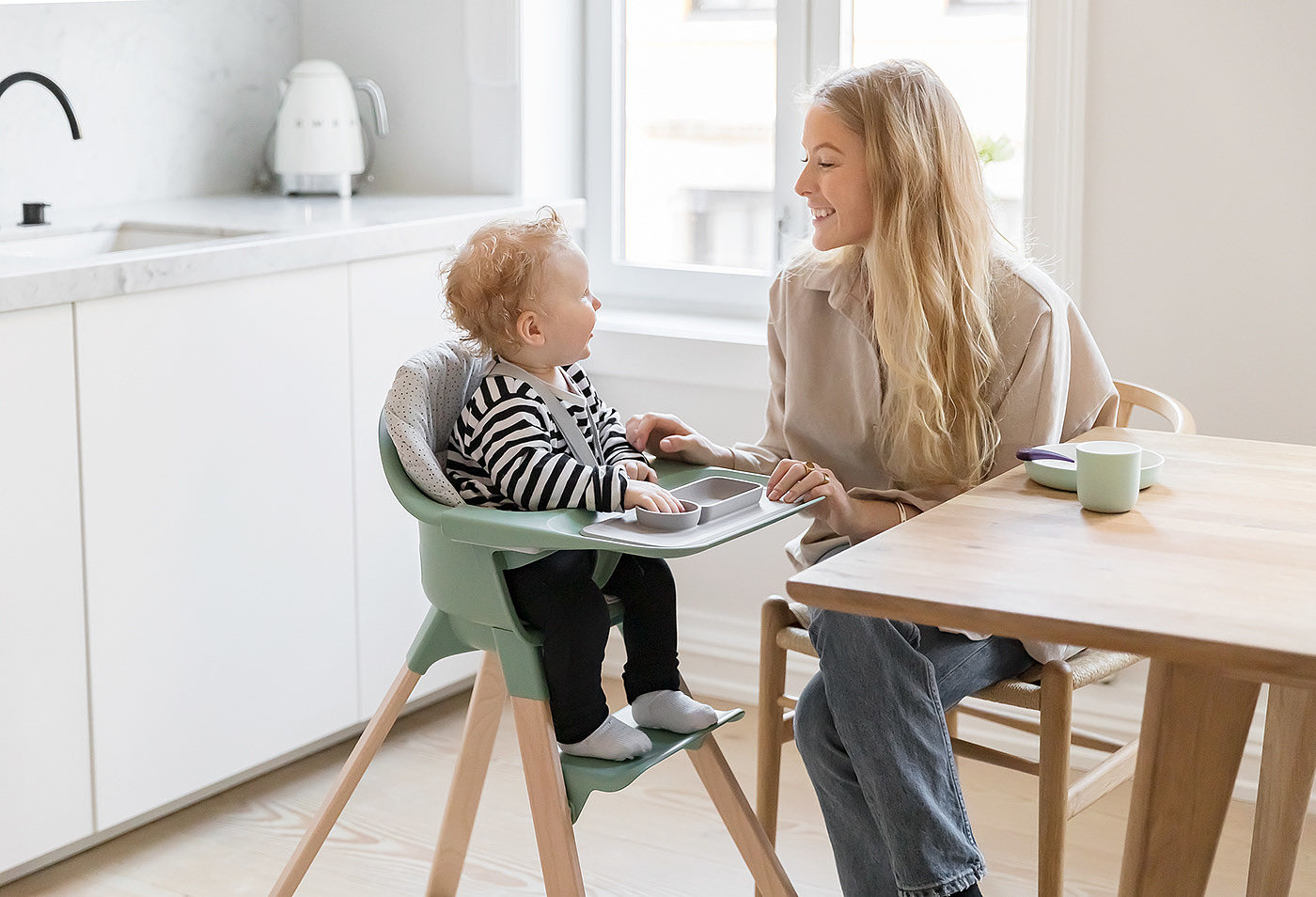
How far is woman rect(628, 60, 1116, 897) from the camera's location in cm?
162

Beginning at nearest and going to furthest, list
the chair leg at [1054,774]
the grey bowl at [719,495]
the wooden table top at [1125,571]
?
the wooden table top at [1125,571] < the grey bowl at [719,495] < the chair leg at [1054,774]

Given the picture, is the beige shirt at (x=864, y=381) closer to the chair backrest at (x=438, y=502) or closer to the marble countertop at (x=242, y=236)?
the chair backrest at (x=438, y=502)

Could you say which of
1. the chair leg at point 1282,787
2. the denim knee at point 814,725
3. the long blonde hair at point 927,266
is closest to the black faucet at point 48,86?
the long blonde hair at point 927,266

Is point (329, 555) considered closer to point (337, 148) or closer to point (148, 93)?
point (337, 148)

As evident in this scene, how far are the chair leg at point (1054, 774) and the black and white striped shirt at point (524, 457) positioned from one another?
0.56 metres

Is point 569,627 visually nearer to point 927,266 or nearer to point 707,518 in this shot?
point 707,518

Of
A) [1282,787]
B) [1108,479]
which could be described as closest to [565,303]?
[1108,479]

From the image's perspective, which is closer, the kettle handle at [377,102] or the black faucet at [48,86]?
the black faucet at [48,86]

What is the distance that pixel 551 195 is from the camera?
3035mm

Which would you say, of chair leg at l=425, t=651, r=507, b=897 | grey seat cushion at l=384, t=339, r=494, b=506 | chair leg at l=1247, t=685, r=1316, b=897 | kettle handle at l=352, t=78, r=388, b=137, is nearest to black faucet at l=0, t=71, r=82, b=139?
kettle handle at l=352, t=78, r=388, b=137

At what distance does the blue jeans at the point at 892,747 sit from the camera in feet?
5.13

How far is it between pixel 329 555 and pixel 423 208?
Result: 0.69m

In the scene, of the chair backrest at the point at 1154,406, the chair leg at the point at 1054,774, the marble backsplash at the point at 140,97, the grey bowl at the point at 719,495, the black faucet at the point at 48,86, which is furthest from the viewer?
the marble backsplash at the point at 140,97

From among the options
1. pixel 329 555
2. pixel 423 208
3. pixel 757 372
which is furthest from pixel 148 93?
pixel 757 372
